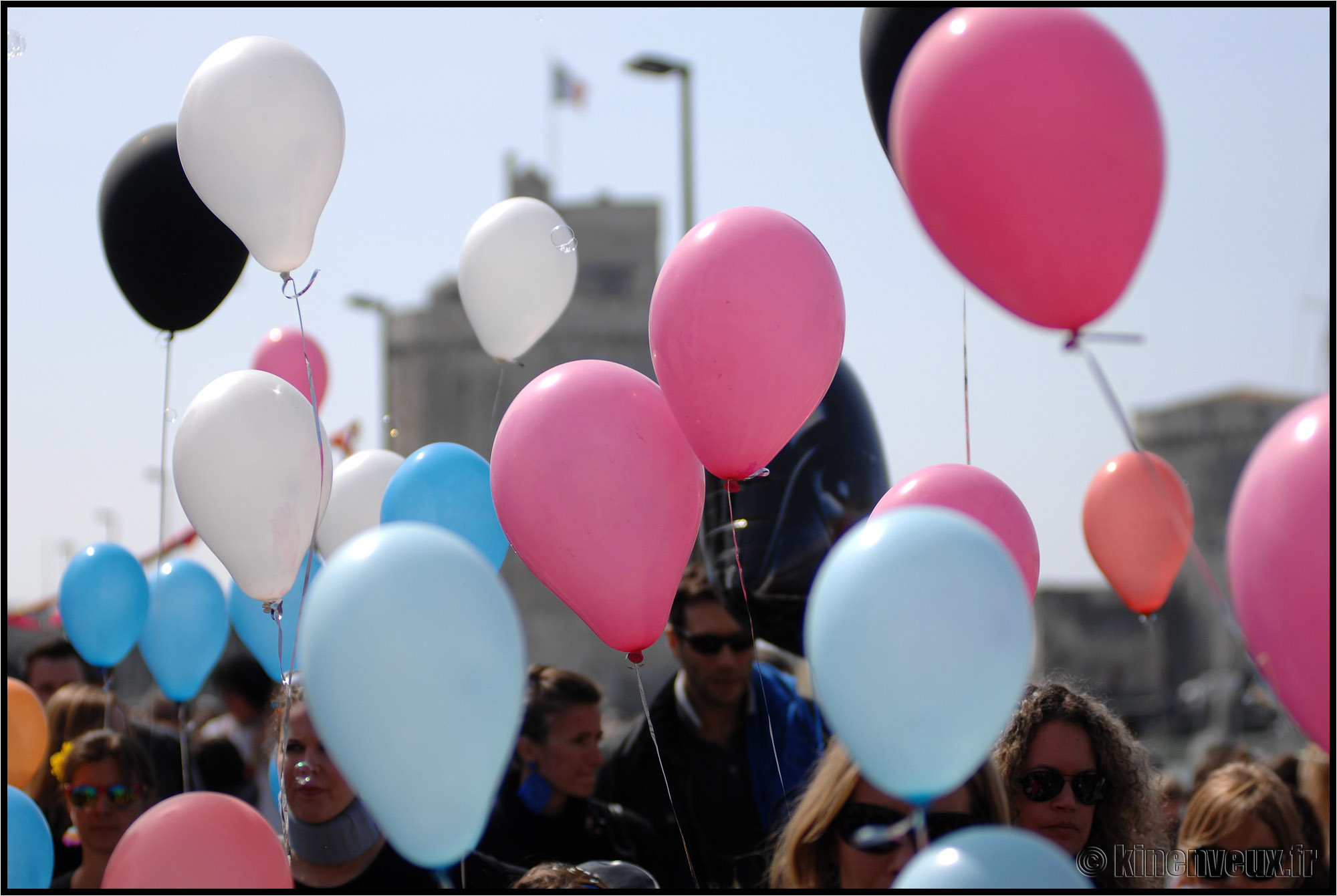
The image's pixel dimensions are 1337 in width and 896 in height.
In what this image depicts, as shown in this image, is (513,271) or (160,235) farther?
(513,271)

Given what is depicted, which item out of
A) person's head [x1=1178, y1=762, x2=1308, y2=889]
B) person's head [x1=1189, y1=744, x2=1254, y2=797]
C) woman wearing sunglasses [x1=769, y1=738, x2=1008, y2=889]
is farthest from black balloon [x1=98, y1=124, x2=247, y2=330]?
person's head [x1=1189, y1=744, x2=1254, y2=797]

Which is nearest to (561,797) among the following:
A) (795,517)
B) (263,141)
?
(795,517)

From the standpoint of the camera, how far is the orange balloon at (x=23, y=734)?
12.0 ft

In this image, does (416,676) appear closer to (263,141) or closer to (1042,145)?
(1042,145)

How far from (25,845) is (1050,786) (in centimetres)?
237

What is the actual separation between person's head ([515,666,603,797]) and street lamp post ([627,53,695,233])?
12.4 ft

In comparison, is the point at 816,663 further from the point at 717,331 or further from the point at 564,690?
the point at 564,690

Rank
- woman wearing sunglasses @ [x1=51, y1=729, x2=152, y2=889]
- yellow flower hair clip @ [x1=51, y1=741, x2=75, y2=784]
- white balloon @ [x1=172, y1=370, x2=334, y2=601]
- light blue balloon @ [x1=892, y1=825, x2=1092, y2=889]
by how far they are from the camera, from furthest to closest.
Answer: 1. yellow flower hair clip @ [x1=51, y1=741, x2=75, y2=784]
2. woman wearing sunglasses @ [x1=51, y1=729, x2=152, y2=889]
3. white balloon @ [x1=172, y1=370, x2=334, y2=601]
4. light blue balloon @ [x1=892, y1=825, x2=1092, y2=889]

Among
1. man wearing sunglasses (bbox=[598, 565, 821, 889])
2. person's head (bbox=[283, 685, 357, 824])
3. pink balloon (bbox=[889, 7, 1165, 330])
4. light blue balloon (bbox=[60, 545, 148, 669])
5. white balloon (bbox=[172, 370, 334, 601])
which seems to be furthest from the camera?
light blue balloon (bbox=[60, 545, 148, 669])

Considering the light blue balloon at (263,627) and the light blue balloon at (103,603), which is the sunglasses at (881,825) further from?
the light blue balloon at (103,603)

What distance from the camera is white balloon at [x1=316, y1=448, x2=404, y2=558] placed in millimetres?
3867

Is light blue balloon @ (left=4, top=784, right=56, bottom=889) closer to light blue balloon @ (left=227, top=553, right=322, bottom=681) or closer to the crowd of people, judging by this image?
the crowd of people

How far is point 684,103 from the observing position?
7.05 m

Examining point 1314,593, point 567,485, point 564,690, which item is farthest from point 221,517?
point 1314,593
